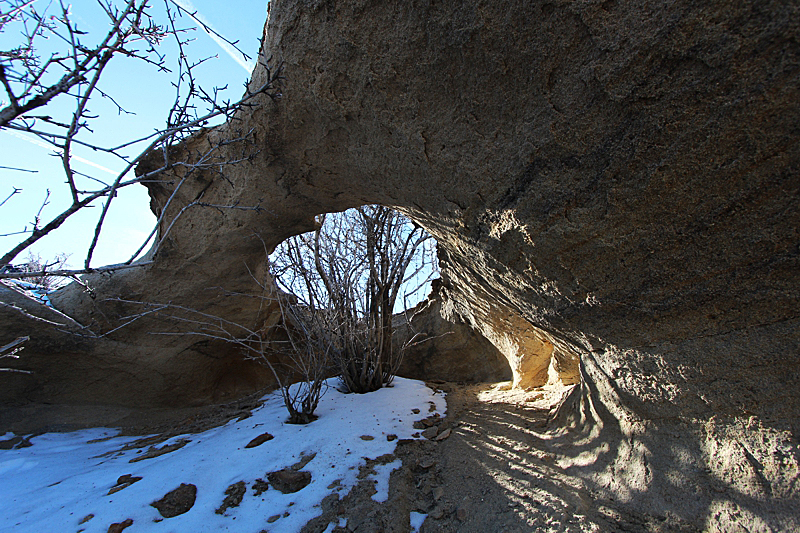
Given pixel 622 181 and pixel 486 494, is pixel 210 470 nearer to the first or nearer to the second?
pixel 486 494

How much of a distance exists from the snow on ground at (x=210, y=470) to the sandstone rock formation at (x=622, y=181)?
139 centimetres

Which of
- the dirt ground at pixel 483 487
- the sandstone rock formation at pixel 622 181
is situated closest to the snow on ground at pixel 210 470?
the dirt ground at pixel 483 487

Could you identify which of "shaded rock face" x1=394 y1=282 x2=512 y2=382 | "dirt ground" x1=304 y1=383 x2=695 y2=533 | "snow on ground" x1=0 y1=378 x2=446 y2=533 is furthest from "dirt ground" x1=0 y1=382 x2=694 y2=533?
"shaded rock face" x1=394 y1=282 x2=512 y2=382

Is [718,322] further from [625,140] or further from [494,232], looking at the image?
[494,232]

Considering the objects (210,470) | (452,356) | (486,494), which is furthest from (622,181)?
(452,356)

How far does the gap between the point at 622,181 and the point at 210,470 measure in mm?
2642

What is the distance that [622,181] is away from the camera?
149 cm

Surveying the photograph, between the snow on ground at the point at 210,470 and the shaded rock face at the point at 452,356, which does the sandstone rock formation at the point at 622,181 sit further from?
the shaded rock face at the point at 452,356

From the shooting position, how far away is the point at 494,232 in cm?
202

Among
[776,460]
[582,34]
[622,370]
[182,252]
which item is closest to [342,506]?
[622,370]

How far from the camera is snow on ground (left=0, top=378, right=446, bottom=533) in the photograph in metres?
1.89

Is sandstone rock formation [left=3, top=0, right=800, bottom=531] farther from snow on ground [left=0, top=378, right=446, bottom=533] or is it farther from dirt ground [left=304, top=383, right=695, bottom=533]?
snow on ground [left=0, top=378, right=446, bottom=533]

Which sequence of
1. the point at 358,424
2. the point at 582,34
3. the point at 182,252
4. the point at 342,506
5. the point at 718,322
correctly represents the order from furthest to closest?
the point at 182,252, the point at 358,424, the point at 342,506, the point at 718,322, the point at 582,34

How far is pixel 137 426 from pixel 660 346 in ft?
15.3
